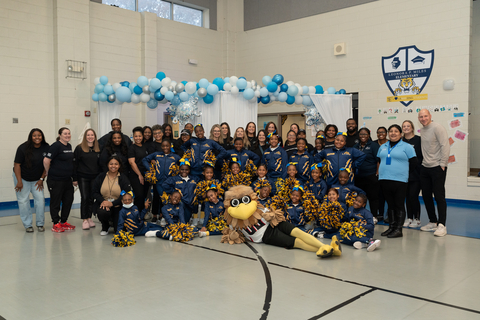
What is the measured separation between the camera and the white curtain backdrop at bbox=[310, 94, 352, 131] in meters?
7.87

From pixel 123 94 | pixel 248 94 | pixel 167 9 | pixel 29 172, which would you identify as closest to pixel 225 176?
pixel 248 94

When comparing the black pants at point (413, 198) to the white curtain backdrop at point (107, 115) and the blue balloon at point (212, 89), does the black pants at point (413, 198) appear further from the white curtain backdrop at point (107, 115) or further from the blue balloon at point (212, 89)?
the white curtain backdrop at point (107, 115)

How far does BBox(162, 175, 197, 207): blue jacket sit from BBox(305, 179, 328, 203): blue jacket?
5.19ft

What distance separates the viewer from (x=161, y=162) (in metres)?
5.66

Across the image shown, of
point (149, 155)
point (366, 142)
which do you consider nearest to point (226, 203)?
point (149, 155)

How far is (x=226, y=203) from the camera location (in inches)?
174

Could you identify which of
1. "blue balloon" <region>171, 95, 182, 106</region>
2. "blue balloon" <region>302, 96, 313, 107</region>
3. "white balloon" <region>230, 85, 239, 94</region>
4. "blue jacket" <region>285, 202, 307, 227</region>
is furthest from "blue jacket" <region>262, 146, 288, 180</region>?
"blue balloon" <region>302, 96, 313, 107</region>

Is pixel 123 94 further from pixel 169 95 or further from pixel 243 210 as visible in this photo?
pixel 243 210

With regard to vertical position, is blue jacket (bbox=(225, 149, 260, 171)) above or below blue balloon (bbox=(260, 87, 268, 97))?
below

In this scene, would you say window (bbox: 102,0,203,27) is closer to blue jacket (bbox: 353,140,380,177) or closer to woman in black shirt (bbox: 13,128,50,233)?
woman in black shirt (bbox: 13,128,50,233)

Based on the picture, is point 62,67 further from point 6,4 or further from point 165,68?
point 165,68

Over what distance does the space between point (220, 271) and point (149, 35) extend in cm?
769

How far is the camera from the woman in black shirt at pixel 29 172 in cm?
525

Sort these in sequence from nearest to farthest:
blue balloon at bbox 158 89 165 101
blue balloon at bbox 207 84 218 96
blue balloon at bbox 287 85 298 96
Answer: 1. blue balloon at bbox 207 84 218 96
2. blue balloon at bbox 158 89 165 101
3. blue balloon at bbox 287 85 298 96
